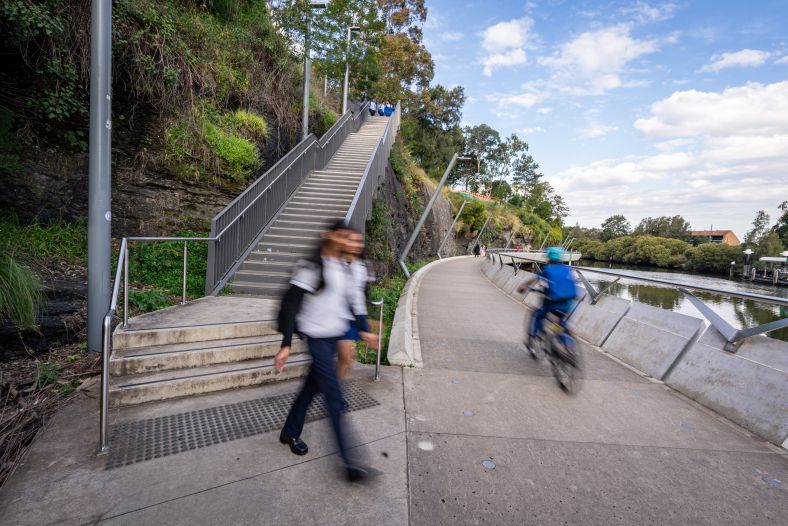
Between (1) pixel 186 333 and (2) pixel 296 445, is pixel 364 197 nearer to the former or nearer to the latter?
(1) pixel 186 333

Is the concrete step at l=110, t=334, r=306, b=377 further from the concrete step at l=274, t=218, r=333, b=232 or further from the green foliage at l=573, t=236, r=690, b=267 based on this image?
the green foliage at l=573, t=236, r=690, b=267

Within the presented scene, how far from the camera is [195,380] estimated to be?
4074mm

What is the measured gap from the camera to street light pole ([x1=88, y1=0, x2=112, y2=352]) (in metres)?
4.73

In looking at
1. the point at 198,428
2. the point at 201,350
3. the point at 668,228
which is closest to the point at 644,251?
the point at 668,228

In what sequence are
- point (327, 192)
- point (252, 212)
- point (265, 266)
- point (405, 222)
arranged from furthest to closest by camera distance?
point (405, 222)
point (327, 192)
point (252, 212)
point (265, 266)

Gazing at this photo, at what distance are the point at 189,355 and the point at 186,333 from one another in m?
0.45

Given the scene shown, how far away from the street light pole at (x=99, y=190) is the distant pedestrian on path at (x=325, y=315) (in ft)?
11.5

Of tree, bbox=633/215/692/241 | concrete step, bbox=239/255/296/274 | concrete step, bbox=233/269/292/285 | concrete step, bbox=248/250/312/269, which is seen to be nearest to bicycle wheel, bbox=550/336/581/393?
concrete step, bbox=233/269/292/285

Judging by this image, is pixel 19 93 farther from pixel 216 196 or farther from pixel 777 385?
pixel 777 385

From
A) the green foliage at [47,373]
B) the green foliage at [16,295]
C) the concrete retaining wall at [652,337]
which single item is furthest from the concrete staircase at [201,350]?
the concrete retaining wall at [652,337]

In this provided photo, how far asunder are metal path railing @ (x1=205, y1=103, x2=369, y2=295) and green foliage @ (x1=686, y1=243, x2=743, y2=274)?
277ft

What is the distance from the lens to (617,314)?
6645 millimetres

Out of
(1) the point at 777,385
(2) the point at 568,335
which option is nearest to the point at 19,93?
(2) the point at 568,335

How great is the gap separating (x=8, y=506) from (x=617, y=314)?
Answer: 743 cm
